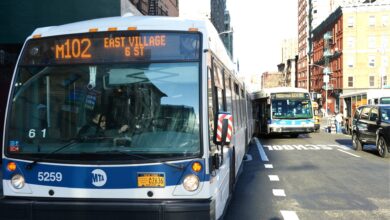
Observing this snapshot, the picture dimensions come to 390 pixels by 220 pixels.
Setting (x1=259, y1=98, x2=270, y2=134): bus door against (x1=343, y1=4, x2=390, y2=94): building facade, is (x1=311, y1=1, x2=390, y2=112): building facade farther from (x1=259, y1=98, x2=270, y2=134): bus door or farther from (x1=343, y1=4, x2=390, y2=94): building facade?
(x1=259, y1=98, x2=270, y2=134): bus door

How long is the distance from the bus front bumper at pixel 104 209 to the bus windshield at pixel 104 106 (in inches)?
18.3

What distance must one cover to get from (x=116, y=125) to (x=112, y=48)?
33.8 inches

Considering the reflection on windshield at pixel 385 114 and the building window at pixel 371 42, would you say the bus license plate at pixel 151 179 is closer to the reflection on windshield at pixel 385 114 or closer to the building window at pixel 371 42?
the reflection on windshield at pixel 385 114

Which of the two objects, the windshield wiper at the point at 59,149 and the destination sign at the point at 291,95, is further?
the destination sign at the point at 291,95

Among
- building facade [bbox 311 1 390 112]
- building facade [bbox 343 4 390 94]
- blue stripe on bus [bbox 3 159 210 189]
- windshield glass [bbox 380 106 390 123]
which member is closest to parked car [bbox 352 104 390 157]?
windshield glass [bbox 380 106 390 123]

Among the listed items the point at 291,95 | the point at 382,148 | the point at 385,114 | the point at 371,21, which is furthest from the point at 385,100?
the point at 371,21

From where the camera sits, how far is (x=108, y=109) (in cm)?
495

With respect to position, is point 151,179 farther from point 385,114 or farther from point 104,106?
point 385,114

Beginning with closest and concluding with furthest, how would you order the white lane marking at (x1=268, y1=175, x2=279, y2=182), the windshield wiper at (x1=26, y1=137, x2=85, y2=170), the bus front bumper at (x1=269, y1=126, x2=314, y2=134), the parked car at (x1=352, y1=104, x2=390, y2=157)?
the windshield wiper at (x1=26, y1=137, x2=85, y2=170)
the white lane marking at (x1=268, y1=175, x2=279, y2=182)
the parked car at (x1=352, y1=104, x2=390, y2=157)
the bus front bumper at (x1=269, y1=126, x2=314, y2=134)

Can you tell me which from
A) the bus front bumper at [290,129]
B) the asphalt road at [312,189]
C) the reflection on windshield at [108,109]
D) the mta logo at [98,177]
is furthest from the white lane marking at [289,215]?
the bus front bumper at [290,129]

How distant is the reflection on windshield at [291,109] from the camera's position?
2502cm

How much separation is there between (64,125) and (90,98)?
41cm

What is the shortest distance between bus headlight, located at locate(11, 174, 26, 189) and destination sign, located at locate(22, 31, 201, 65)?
4.18ft

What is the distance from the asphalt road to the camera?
7.19 metres
